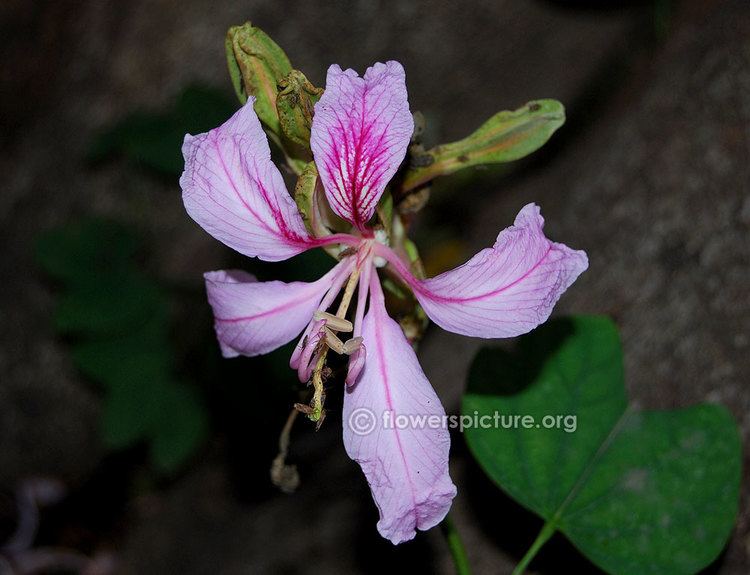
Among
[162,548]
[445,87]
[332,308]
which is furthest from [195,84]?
[162,548]

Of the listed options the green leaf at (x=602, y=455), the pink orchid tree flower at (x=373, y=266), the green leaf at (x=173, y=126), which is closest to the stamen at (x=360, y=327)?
the pink orchid tree flower at (x=373, y=266)

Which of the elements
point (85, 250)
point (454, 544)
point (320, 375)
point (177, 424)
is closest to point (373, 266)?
point (320, 375)

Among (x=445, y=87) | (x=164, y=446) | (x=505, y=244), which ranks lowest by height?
(x=164, y=446)

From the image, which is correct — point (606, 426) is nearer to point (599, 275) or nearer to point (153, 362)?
point (599, 275)

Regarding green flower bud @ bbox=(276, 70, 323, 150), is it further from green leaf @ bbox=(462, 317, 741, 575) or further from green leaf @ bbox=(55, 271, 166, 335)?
green leaf @ bbox=(55, 271, 166, 335)

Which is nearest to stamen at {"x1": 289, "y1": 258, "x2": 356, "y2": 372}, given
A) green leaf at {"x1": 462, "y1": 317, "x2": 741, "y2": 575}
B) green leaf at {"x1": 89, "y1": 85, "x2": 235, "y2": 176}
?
green leaf at {"x1": 462, "y1": 317, "x2": 741, "y2": 575}

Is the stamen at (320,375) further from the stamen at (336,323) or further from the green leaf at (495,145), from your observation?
the green leaf at (495,145)

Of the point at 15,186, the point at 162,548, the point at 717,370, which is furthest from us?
the point at 15,186
